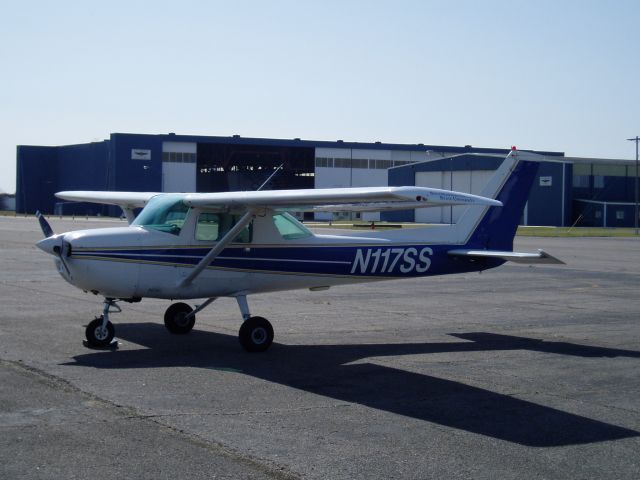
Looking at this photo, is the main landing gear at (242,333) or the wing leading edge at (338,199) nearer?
the wing leading edge at (338,199)

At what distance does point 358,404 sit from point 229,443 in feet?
6.29

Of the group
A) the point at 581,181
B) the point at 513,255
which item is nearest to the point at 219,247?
the point at 513,255

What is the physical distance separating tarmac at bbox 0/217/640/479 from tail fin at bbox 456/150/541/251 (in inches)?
60.4

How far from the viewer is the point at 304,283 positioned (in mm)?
12508

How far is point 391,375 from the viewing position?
9922mm

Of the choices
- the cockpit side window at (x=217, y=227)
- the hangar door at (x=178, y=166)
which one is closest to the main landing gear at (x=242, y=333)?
the cockpit side window at (x=217, y=227)

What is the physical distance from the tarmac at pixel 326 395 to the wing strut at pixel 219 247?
1.00 metres

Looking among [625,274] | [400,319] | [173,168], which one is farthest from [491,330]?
[173,168]

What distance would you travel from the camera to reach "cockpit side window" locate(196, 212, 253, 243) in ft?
38.7

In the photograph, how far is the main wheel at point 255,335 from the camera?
11266 millimetres

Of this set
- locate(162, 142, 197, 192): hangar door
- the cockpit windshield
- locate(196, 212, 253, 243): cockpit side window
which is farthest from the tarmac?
locate(162, 142, 197, 192): hangar door

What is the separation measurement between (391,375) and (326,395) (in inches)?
55.1

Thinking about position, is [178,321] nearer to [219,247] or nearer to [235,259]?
[235,259]

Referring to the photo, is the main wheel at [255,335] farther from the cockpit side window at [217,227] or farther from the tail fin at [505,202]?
the tail fin at [505,202]
